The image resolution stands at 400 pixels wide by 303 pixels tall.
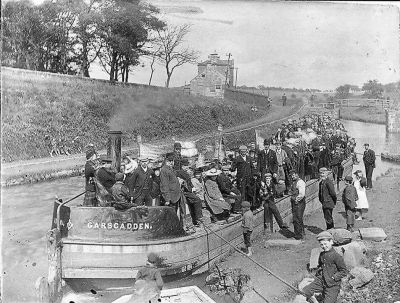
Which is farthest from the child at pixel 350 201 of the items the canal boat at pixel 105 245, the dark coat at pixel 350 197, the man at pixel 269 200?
the canal boat at pixel 105 245

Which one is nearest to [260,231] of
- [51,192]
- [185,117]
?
[185,117]

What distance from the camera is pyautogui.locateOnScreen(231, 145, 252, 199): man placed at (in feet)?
38.4

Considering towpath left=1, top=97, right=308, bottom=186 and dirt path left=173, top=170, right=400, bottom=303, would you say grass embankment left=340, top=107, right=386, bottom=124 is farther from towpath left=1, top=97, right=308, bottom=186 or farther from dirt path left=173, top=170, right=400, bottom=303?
dirt path left=173, top=170, right=400, bottom=303

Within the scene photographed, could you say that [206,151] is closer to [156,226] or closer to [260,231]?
[260,231]

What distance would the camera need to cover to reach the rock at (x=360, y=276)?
7.65 m

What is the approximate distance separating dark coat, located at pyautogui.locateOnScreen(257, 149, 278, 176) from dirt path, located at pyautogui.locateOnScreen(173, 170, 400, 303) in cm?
184

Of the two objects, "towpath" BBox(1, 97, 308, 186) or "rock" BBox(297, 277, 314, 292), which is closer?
"rock" BBox(297, 277, 314, 292)

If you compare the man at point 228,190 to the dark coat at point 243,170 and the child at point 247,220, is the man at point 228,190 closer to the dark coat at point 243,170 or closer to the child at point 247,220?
the dark coat at point 243,170

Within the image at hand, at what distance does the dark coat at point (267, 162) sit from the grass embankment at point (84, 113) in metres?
5.86

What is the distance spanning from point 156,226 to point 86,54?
1251 cm

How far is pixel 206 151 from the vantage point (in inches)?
728

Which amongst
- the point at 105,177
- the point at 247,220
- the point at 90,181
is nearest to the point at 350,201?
the point at 247,220

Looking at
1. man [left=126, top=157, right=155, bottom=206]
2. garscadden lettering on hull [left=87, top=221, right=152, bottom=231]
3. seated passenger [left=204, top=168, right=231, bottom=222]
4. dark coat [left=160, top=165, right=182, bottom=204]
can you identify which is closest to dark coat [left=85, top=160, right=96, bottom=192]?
man [left=126, top=157, right=155, bottom=206]

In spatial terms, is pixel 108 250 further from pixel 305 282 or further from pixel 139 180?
pixel 305 282
